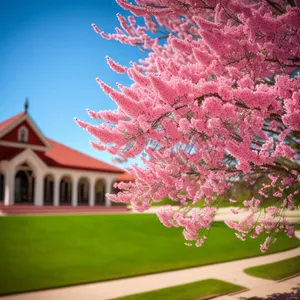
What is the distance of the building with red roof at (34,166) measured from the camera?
2564 cm

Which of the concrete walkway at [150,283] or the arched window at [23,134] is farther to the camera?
the arched window at [23,134]

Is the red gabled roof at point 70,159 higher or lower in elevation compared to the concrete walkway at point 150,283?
higher

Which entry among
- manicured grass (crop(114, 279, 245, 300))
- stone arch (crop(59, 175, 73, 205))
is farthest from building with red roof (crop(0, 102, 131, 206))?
manicured grass (crop(114, 279, 245, 300))

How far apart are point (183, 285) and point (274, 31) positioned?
6.93 m

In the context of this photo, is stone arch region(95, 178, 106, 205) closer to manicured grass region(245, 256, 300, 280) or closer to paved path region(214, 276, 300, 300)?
manicured grass region(245, 256, 300, 280)

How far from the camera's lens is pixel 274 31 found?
3576mm

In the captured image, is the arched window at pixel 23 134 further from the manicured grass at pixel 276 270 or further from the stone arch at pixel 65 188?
the manicured grass at pixel 276 270

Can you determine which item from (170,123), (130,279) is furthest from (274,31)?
(130,279)

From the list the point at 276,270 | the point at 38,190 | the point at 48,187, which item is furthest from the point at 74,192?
the point at 276,270

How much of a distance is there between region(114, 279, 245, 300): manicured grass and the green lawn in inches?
71.3

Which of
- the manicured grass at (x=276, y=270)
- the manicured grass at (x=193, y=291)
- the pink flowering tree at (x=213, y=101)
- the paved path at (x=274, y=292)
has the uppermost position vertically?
the pink flowering tree at (x=213, y=101)

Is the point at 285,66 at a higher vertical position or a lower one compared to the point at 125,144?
higher

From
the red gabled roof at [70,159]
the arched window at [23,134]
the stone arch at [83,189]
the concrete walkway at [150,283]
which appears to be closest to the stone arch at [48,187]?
the red gabled roof at [70,159]

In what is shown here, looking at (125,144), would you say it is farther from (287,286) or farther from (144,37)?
(287,286)
